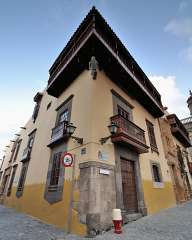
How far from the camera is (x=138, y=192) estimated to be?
6.90 metres

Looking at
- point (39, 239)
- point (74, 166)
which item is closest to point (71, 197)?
point (74, 166)

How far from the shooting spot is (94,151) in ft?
17.6

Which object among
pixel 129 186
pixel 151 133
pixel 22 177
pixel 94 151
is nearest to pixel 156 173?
pixel 151 133

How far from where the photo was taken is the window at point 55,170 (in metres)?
6.56

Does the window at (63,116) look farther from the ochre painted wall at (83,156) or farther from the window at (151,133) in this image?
the window at (151,133)

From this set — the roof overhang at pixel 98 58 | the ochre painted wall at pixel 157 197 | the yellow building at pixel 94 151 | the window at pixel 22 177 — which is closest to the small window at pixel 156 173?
the yellow building at pixel 94 151

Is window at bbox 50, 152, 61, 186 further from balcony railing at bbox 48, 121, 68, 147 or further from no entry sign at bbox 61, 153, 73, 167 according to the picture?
no entry sign at bbox 61, 153, 73, 167

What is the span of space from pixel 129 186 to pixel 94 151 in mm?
2742

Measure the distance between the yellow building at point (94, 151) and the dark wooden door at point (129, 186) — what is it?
37 millimetres

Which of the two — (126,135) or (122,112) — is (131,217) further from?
(122,112)

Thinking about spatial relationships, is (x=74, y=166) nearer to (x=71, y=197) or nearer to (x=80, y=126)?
(x=71, y=197)

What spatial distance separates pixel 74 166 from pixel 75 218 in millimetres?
1606

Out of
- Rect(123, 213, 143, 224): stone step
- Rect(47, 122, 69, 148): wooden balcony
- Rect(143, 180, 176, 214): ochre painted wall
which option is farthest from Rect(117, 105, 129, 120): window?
Rect(123, 213, 143, 224): stone step

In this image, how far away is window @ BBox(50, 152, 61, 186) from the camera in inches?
258
